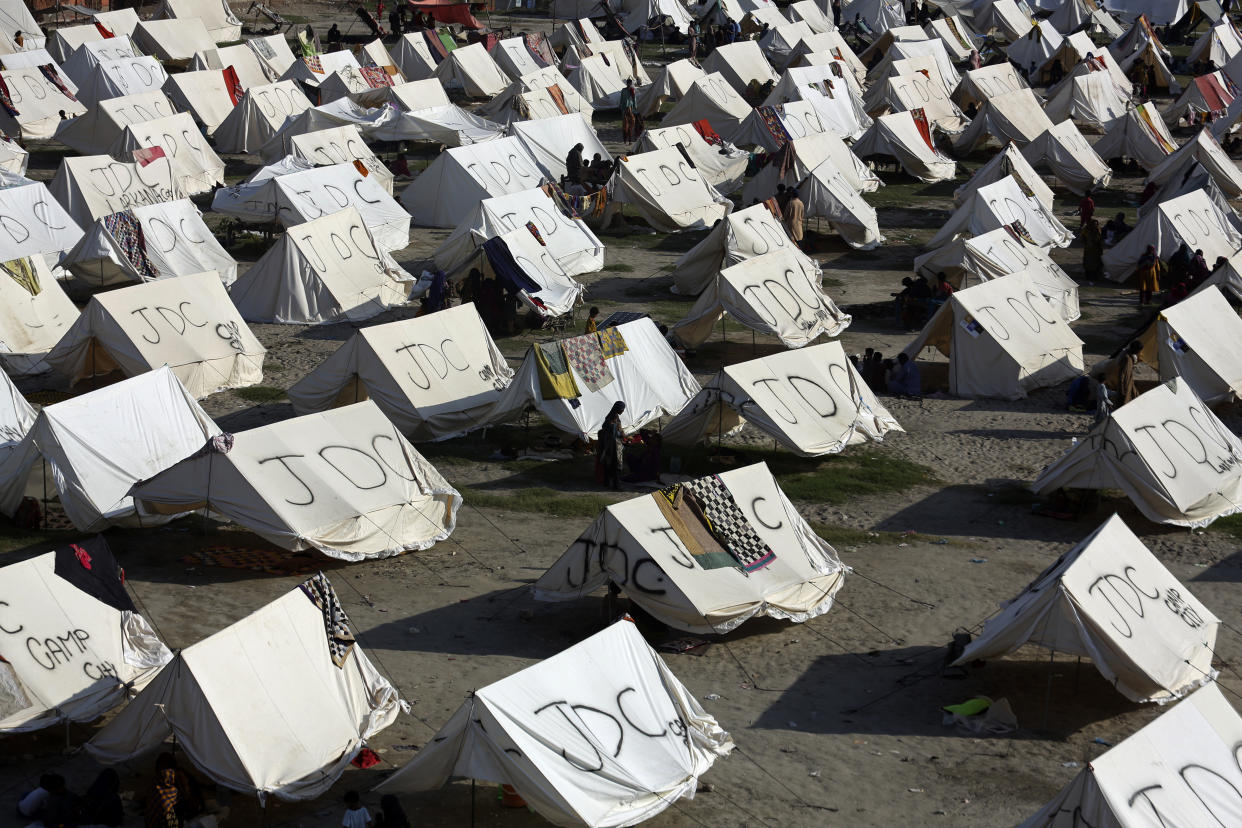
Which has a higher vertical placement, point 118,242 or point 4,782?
point 4,782

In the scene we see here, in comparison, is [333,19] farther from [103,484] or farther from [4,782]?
[4,782]

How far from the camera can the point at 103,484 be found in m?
18.9

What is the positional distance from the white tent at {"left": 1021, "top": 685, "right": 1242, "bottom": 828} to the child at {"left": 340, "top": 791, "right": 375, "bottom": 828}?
17.8 ft

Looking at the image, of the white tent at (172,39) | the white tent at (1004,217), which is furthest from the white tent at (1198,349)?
the white tent at (172,39)

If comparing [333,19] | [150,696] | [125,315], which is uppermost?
[150,696]

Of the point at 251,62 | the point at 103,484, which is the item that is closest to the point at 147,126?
the point at 251,62

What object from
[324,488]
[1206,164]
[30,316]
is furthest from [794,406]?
[1206,164]

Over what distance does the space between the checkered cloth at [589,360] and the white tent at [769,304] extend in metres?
3.95

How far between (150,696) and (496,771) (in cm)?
321

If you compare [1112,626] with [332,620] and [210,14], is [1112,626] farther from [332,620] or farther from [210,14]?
[210,14]

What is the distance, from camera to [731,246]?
2912cm

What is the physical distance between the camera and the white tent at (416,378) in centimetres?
2230

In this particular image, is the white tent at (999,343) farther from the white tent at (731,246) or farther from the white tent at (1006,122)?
the white tent at (1006,122)

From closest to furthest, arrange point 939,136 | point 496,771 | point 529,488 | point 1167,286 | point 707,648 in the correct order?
point 496,771
point 707,648
point 529,488
point 1167,286
point 939,136
